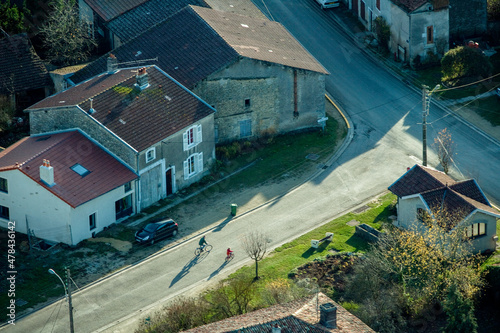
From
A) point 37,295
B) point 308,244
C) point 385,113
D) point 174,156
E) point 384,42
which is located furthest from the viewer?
point 384,42

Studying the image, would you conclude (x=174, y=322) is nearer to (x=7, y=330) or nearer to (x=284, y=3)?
(x=7, y=330)

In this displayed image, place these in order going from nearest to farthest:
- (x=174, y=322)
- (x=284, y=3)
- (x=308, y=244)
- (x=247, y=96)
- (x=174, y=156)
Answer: (x=174, y=322)
(x=308, y=244)
(x=174, y=156)
(x=247, y=96)
(x=284, y=3)

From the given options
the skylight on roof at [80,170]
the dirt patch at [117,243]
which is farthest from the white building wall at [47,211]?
the skylight on roof at [80,170]

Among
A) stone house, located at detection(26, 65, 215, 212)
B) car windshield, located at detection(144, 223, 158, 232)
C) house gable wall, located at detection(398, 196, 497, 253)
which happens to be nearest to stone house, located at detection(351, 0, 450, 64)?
stone house, located at detection(26, 65, 215, 212)

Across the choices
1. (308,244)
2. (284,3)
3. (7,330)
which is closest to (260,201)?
(308,244)

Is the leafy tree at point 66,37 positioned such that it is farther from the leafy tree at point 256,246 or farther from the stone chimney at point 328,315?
the stone chimney at point 328,315
